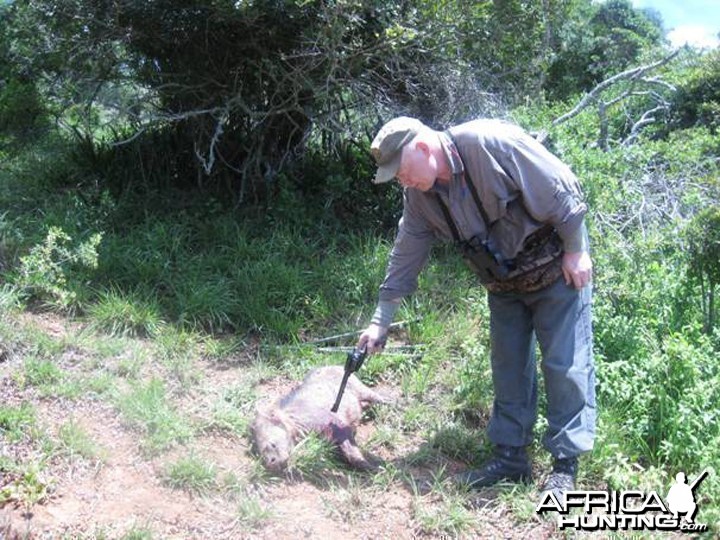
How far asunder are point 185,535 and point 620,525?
2.12 meters

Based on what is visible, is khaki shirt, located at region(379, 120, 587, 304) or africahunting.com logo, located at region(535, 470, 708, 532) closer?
khaki shirt, located at region(379, 120, 587, 304)

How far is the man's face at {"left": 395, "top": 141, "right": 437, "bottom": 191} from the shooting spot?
11.6 feet

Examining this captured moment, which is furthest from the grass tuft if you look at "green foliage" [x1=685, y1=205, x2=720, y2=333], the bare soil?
"green foliage" [x1=685, y1=205, x2=720, y2=333]

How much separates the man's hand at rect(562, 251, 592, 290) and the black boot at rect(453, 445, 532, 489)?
3.45 ft

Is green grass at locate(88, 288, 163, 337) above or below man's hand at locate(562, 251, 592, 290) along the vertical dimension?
below

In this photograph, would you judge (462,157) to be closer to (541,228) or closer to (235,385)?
(541,228)

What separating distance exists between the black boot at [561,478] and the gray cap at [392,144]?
1753mm

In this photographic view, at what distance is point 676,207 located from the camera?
6387 mm

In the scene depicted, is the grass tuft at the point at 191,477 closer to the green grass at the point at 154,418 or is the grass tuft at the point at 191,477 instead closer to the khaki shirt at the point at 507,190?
the green grass at the point at 154,418

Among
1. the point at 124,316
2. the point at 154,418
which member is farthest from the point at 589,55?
the point at 154,418

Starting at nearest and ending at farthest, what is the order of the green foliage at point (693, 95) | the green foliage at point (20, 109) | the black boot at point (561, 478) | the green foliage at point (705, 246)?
1. the black boot at point (561, 478)
2. the green foliage at point (705, 246)
3. the green foliage at point (20, 109)
4. the green foliage at point (693, 95)

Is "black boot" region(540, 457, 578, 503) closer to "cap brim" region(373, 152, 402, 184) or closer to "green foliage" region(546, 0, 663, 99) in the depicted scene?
"cap brim" region(373, 152, 402, 184)

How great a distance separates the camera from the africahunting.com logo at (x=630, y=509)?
3.88 m

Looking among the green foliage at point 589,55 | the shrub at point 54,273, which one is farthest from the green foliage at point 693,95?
the shrub at point 54,273
